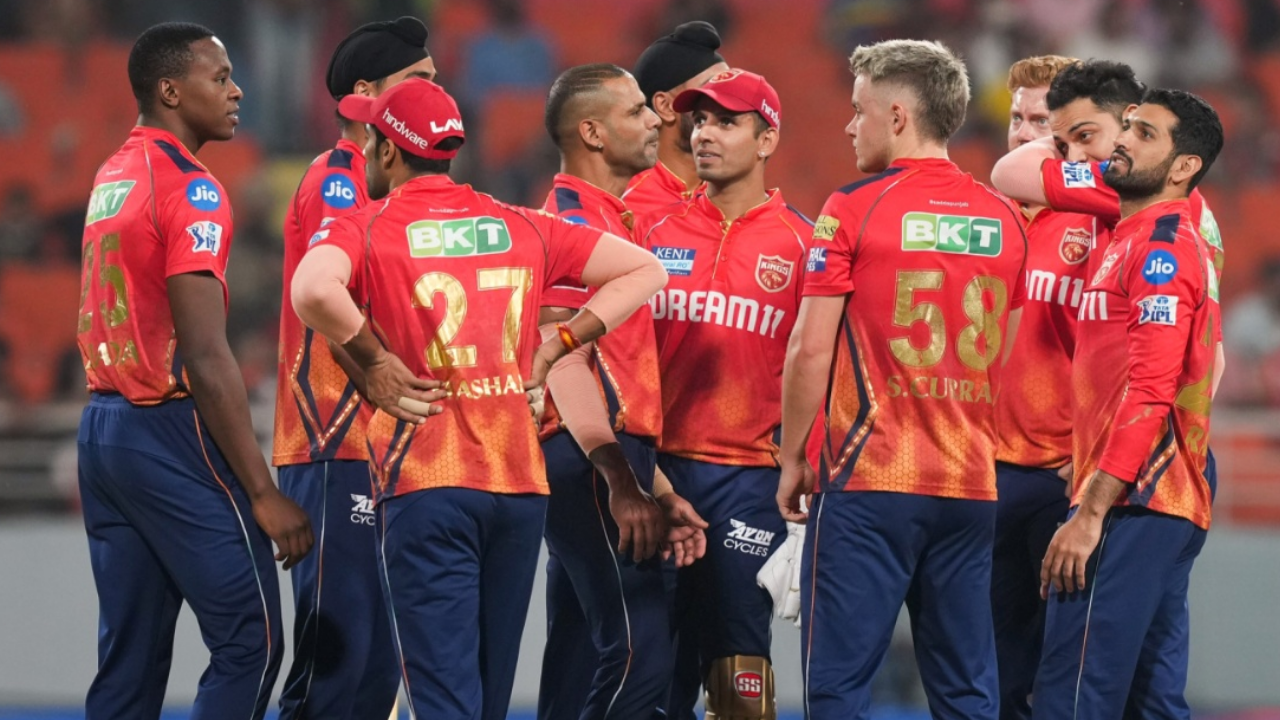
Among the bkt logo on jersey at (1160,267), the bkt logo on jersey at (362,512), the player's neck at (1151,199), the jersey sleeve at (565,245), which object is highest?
the player's neck at (1151,199)

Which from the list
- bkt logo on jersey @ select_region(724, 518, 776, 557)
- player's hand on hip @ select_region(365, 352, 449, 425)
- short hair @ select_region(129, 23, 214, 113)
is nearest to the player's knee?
bkt logo on jersey @ select_region(724, 518, 776, 557)

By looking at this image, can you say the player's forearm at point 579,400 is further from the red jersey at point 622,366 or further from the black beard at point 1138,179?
the black beard at point 1138,179

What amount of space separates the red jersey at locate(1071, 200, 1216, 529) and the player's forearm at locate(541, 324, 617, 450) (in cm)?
158

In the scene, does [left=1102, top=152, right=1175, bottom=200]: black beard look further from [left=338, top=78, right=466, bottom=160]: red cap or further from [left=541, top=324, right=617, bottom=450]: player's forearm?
[left=338, top=78, right=466, bottom=160]: red cap

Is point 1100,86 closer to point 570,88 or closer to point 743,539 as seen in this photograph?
point 570,88

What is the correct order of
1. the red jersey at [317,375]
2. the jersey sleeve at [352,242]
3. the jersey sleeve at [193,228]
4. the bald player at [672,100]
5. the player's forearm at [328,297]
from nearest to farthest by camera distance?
the player's forearm at [328,297] → the jersey sleeve at [352,242] → the jersey sleeve at [193,228] → the red jersey at [317,375] → the bald player at [672,100]

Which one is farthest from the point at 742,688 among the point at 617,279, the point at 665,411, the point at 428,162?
the point at 428,162

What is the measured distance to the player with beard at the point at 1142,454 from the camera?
500 cm

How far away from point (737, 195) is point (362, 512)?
5.69ft

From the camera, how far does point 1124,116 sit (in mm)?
5523

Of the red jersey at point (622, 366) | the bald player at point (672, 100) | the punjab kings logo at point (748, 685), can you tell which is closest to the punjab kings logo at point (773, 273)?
the red jersey at point (622, 366)

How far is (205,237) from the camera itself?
5.09 m

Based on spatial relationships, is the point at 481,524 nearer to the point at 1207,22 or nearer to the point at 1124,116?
the point at 1124,116

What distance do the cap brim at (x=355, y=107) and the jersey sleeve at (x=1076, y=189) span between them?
2299 mm
